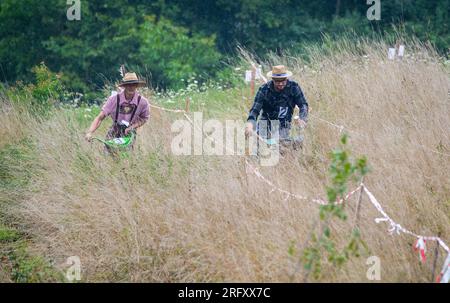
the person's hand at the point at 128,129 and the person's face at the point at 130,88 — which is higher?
the person's face at the point at 130,88

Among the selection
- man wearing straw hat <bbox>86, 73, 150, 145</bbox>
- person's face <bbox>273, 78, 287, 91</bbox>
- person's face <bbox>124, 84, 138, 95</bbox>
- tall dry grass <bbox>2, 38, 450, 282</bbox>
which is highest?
person's face <bbox>273, 78, 287, 91</bbox>

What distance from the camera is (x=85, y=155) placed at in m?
7.86

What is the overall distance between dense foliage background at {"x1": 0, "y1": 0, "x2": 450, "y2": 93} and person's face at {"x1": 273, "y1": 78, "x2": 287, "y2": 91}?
41.3 feet

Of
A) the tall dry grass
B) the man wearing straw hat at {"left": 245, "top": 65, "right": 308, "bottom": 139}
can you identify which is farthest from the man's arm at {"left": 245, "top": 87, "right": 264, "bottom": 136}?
the tall dry grass

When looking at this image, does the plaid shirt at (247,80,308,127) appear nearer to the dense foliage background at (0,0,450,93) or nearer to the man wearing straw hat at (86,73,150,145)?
the man wearing straw hat at (86,73,150,145)

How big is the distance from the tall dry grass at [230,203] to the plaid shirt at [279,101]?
1.40ft

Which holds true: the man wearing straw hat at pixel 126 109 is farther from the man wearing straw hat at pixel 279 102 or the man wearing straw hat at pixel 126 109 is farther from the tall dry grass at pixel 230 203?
the man wearing straw hat at pixel 279 102

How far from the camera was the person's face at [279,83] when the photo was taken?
25.5 ft

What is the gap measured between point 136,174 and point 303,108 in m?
2.26

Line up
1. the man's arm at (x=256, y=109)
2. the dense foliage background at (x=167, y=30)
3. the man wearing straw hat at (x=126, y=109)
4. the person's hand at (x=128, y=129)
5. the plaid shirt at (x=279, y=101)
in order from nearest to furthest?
the man's arm at (x=256, y=109), the plaid shirt at (x=279, y=101), the person's hand at (x=128, y=129), the man wearing straw hat at (x=126, y=109), the dense foliage background at (x=167, y=30)

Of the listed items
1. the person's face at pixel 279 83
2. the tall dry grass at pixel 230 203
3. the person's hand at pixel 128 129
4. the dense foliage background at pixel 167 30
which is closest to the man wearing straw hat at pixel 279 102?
the person's face at pixel 279 83

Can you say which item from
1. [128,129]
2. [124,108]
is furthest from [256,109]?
[124,108]

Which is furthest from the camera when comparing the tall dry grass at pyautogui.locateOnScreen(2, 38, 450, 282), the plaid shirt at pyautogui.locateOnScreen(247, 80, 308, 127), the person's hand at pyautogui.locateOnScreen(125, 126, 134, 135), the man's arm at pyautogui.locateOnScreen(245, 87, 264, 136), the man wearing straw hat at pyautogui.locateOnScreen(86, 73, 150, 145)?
the man wearing straw hat at pyautogui.locateOnScreen(86, 73, 150, 145)

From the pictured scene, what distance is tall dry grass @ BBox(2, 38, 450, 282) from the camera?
552 cm
